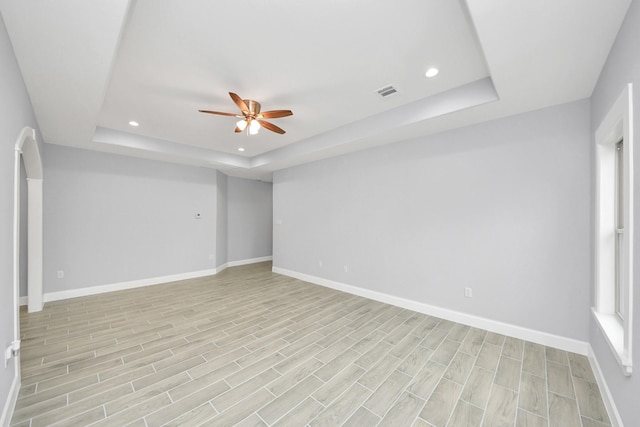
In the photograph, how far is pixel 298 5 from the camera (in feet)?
5.50

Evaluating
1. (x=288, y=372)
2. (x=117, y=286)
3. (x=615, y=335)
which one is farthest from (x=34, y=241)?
(x=615, y=335)

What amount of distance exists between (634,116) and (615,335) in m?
1.53

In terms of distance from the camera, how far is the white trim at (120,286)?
4.12m

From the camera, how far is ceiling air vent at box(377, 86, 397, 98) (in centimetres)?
276

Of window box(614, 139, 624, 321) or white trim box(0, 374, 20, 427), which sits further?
window box(614, 139, 624, 321)

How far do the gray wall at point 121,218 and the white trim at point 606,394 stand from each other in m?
6.29

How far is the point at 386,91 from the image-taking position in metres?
2.82

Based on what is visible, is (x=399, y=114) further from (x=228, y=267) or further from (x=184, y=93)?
(x=228, y=267)

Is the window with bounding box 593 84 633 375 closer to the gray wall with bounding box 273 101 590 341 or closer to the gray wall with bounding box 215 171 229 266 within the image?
the gray wall with bounding box 273 101 590 341

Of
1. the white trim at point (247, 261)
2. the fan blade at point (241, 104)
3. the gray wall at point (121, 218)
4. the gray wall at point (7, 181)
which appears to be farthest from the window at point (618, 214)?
the white trim at point (247, 261)

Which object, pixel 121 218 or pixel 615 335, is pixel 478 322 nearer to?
pixel 615 335

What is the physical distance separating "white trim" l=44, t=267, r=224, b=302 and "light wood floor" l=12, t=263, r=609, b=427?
661mm

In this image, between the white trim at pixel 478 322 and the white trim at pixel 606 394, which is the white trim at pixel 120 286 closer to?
the white trim at pixel 478 322

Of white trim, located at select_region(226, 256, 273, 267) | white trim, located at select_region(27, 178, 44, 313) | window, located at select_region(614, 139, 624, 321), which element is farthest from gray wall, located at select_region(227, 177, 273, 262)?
window, located at select_region(614, 139, 624, 321)
